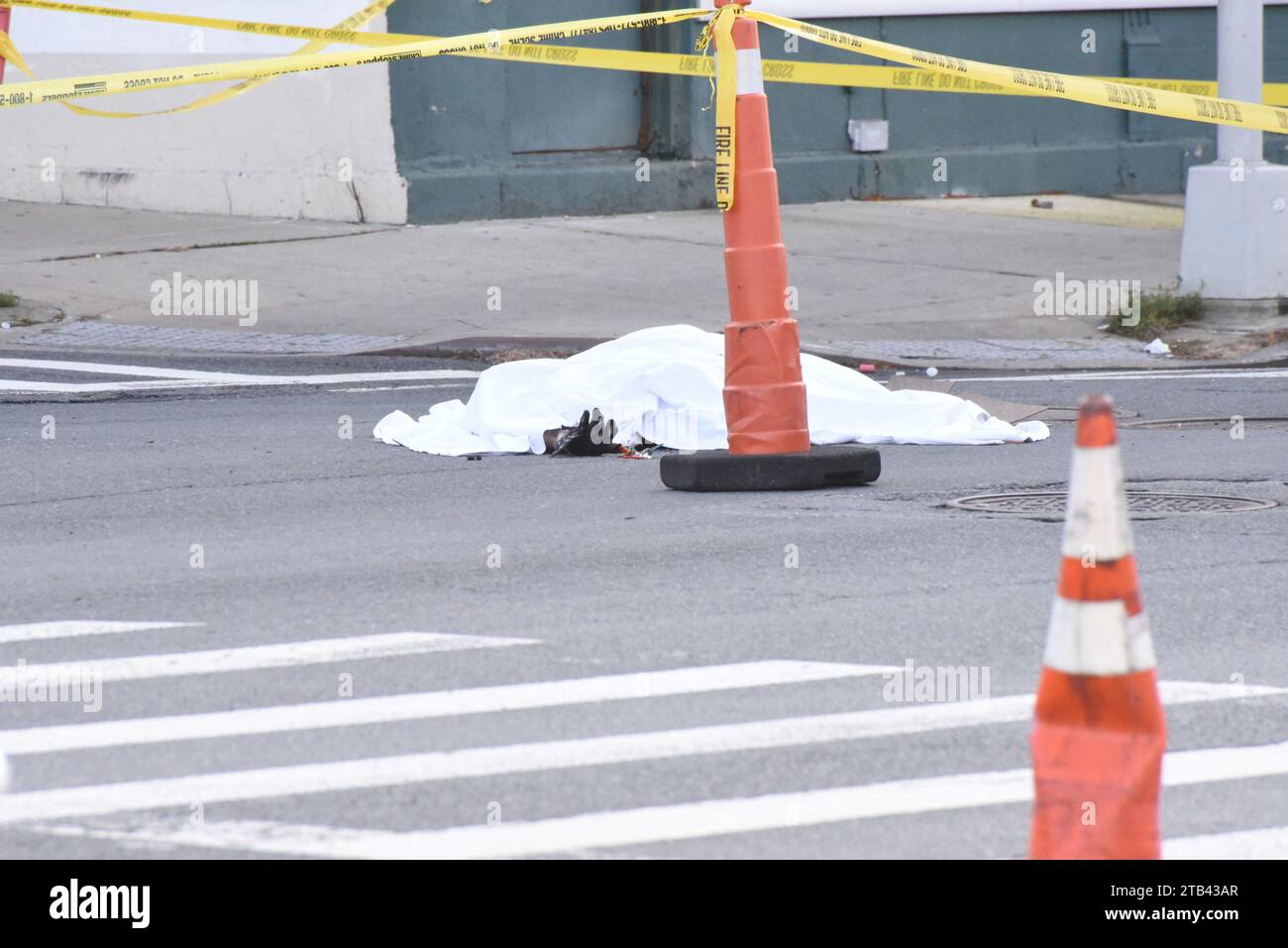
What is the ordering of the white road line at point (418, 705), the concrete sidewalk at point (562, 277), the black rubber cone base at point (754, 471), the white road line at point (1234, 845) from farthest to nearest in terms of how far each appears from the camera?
1. the concrete sidewalk at point (562, 277)
2. the black rubber cone base at point (754, 471)
3. the white road line at point (418, 705)
4. the white road line at point (1234, 845)

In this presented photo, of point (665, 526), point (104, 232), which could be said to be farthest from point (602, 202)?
point (665, 526)

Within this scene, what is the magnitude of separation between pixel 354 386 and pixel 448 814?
821cm

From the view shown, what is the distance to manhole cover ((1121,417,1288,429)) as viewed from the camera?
35.7 feet

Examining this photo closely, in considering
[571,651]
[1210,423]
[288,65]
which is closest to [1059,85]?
[1210,423]

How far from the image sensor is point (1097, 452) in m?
3.68

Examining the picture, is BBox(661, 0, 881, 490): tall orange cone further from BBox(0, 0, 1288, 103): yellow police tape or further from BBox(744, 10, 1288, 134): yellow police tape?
BBox(0, 0, 1288, 103): yellow police tape

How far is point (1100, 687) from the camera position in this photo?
3.69 metres

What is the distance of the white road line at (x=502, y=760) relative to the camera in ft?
15.3

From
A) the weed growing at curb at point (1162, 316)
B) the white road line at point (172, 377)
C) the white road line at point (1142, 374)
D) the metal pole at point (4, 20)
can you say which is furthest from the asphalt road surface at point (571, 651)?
the weed growing at curb at point (1162, 316)

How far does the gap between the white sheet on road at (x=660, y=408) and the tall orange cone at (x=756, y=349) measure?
1.15 m

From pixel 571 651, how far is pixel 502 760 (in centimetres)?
105

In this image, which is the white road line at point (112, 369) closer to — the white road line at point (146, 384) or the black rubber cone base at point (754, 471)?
the white road line at point (146, 384)

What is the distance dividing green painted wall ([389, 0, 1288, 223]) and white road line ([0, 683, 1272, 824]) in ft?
45.8
